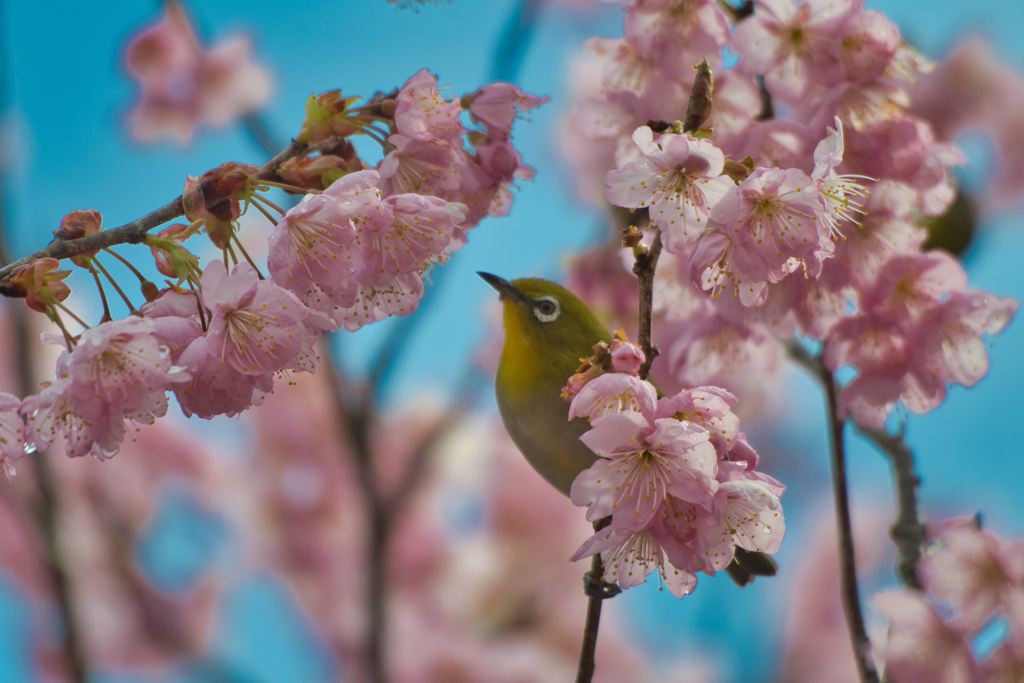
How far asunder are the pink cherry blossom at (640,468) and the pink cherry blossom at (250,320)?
1.08 feet

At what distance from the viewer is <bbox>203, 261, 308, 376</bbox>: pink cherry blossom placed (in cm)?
83

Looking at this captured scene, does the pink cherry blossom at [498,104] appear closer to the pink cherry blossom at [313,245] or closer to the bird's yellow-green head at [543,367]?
the pink cherry blossom at [313,245]

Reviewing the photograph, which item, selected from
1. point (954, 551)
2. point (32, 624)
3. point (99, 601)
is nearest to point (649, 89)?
point (954, 551)

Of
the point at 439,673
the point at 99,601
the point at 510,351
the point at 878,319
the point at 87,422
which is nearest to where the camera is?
the point at 87,422

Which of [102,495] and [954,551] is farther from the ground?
[102,495]

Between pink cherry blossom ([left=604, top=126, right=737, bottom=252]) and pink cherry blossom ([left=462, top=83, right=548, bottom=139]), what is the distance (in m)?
0.24

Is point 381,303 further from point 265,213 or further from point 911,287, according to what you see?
point 911,287

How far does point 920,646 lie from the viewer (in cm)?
133

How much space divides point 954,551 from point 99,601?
4.00 meters

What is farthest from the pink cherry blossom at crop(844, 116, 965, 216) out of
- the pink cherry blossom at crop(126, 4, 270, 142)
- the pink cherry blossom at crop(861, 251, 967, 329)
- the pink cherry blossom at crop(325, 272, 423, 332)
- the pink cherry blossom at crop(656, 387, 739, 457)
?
the pink cherry blossom at crop(126, 4, 270, 142)

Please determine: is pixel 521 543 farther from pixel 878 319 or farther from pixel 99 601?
pixel 878 319

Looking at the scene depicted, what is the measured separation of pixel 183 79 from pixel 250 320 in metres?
3.00

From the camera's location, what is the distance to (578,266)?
2211mm

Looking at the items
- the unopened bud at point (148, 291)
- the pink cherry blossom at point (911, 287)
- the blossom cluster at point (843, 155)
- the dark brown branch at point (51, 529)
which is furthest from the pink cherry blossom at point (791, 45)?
the dark brown branch at point (51, 529)
